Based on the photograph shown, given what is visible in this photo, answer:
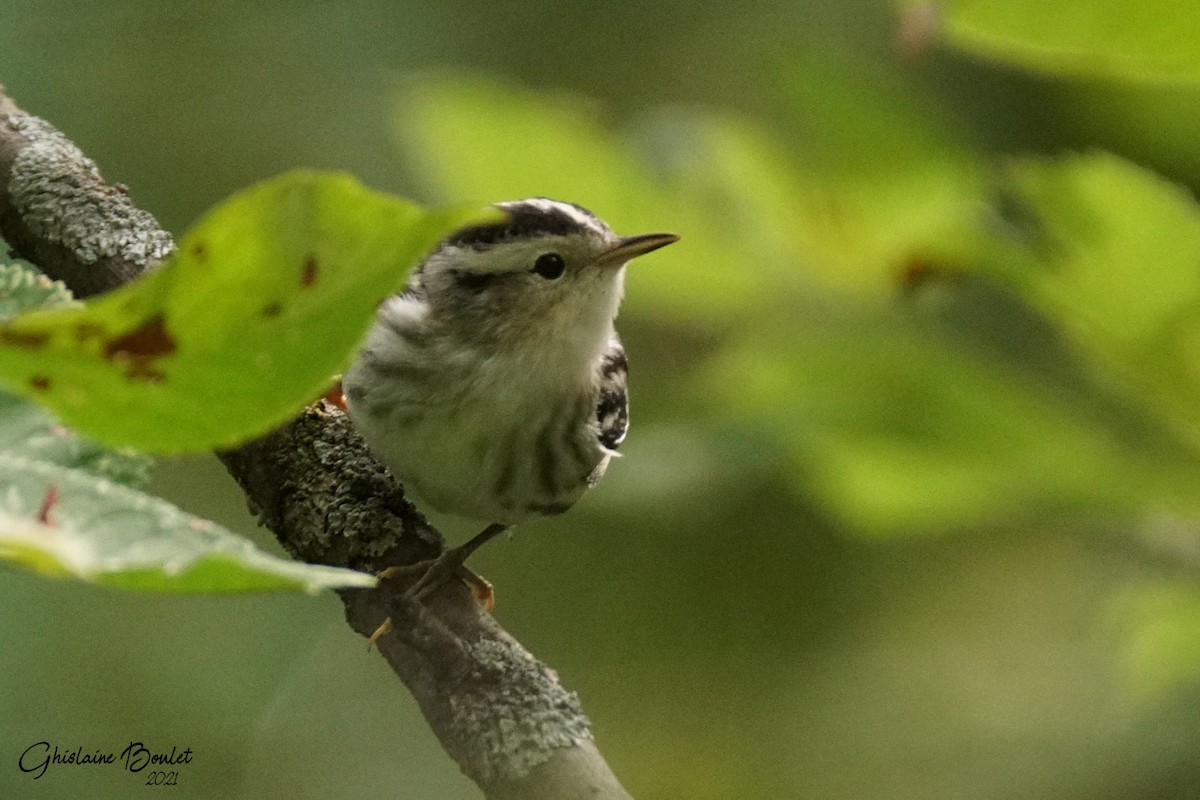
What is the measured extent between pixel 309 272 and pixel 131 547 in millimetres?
135

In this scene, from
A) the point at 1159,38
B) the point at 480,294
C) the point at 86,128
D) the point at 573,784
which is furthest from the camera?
the point at 86,128

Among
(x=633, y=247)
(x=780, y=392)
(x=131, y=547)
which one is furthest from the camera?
(x=633, y=247)

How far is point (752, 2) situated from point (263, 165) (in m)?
1.67

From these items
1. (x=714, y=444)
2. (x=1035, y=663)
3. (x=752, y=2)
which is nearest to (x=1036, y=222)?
(x=714, y=444)

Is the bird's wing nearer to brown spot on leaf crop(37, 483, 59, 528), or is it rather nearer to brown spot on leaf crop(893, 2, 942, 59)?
brown spot on leaf crop(893, 2, 942, 59)

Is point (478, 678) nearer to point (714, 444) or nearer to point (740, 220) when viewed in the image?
point (714, 444)

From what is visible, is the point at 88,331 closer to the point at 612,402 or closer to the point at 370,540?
the point at 370,540

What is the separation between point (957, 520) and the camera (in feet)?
5.34

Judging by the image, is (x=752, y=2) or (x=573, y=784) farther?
(x=752, y=2)


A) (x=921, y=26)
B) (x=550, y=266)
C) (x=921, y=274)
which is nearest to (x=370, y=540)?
(x=921, y=274)

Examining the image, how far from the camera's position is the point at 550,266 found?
2506 mm

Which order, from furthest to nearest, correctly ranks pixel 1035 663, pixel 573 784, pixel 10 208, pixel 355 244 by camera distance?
pixel 1035 663 < pixel 10 208 < pixel 573 784 < pixel 355 244

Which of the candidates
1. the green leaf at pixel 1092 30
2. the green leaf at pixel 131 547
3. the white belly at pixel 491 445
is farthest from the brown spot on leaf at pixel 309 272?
the white belly at pixel 491 445

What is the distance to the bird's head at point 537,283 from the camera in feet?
8.10
